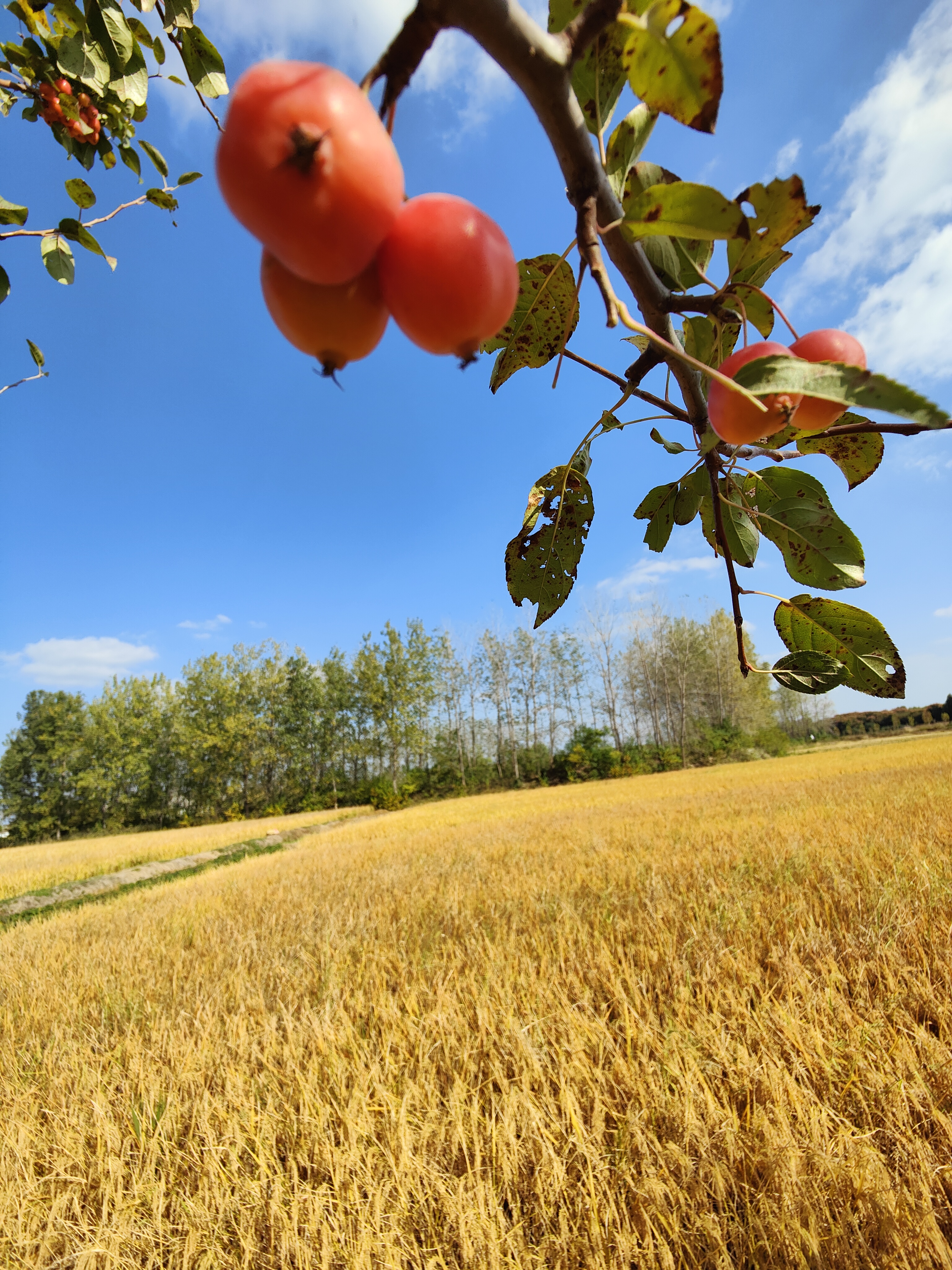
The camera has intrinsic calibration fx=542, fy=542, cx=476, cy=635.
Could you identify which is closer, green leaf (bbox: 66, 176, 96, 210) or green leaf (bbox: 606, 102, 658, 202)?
green leaf (bbox: 606, 102, 658, 202)

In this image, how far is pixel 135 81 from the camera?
782 mm

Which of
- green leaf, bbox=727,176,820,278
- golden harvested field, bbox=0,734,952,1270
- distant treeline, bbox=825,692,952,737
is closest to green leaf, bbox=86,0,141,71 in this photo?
green leaf, bbox=727,176,820,278

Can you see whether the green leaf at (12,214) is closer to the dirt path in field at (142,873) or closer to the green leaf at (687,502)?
the green leaf at (687,502)

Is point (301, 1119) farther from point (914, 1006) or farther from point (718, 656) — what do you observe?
point (718, 656)

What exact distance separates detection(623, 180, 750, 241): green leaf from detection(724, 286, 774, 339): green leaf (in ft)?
0.38

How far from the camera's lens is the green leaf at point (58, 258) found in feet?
2.57

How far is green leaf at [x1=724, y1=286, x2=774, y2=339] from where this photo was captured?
0.34 m

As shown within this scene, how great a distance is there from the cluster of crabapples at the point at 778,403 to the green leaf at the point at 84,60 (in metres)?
0.90

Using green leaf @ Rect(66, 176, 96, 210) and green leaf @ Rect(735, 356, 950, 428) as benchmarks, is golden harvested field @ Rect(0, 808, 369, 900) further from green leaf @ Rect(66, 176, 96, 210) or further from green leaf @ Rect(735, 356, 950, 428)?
green leaf @ Rect(735, 356, 950, 428)

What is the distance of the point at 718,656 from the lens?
21250 mm

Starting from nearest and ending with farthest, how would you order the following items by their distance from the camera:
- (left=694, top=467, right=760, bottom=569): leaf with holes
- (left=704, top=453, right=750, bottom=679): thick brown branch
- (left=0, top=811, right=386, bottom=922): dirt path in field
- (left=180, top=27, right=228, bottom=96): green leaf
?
1. (left=704, top=453, right=750, bottom=679): thick brown branch
2. (left=694, top=467, right=760, bottom=569): leaf with holes
3. (left=180, top=27, right=228, bottom=96): green leaf
4. (left=0, top=811, right=386, bottom=922): dirt path in field

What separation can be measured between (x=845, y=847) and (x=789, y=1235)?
2.87 m

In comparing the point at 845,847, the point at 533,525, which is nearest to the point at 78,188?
the point at 533,525

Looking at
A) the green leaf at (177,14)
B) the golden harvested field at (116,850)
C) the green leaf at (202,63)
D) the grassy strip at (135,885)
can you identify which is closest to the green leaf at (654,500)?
the green leaf at (202,63)
